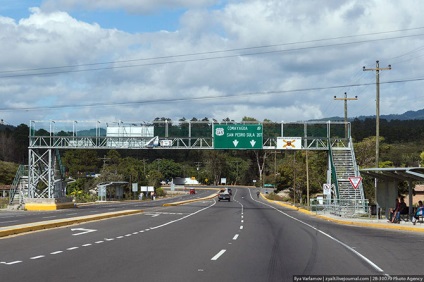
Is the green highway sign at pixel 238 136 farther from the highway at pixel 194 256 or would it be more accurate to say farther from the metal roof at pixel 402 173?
the highway at pixel 194 256

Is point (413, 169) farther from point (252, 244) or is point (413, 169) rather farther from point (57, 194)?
point (57, 194)

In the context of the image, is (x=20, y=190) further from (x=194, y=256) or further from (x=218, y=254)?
(x=194, y=256)

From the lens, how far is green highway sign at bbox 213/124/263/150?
5512 centimetres

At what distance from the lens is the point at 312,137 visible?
182ft

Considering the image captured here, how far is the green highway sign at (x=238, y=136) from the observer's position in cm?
5512

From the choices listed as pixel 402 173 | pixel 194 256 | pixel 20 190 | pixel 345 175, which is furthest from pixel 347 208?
pixel 20 190

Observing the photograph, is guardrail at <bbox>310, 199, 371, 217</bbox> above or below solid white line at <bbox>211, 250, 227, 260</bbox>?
below

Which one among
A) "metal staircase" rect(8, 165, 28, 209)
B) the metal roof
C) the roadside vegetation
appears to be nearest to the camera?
the metal roof

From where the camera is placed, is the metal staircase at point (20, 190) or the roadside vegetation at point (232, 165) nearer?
the metal staircase at point (20, 190)

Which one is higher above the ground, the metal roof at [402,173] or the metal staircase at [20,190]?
the metal roof at [402,173]

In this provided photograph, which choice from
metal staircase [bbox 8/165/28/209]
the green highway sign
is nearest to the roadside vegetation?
the green highway sign

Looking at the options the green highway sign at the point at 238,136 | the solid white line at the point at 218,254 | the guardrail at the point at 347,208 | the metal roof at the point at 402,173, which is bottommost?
the guardrail at the point at 347,208

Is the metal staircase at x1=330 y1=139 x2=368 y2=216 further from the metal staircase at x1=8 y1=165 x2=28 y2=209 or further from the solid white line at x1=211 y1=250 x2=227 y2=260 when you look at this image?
the solid white line at x1=211 y1=250 x2=227 y2=260

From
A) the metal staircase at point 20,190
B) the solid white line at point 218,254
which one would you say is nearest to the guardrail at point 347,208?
the solid white line at point 218,254
